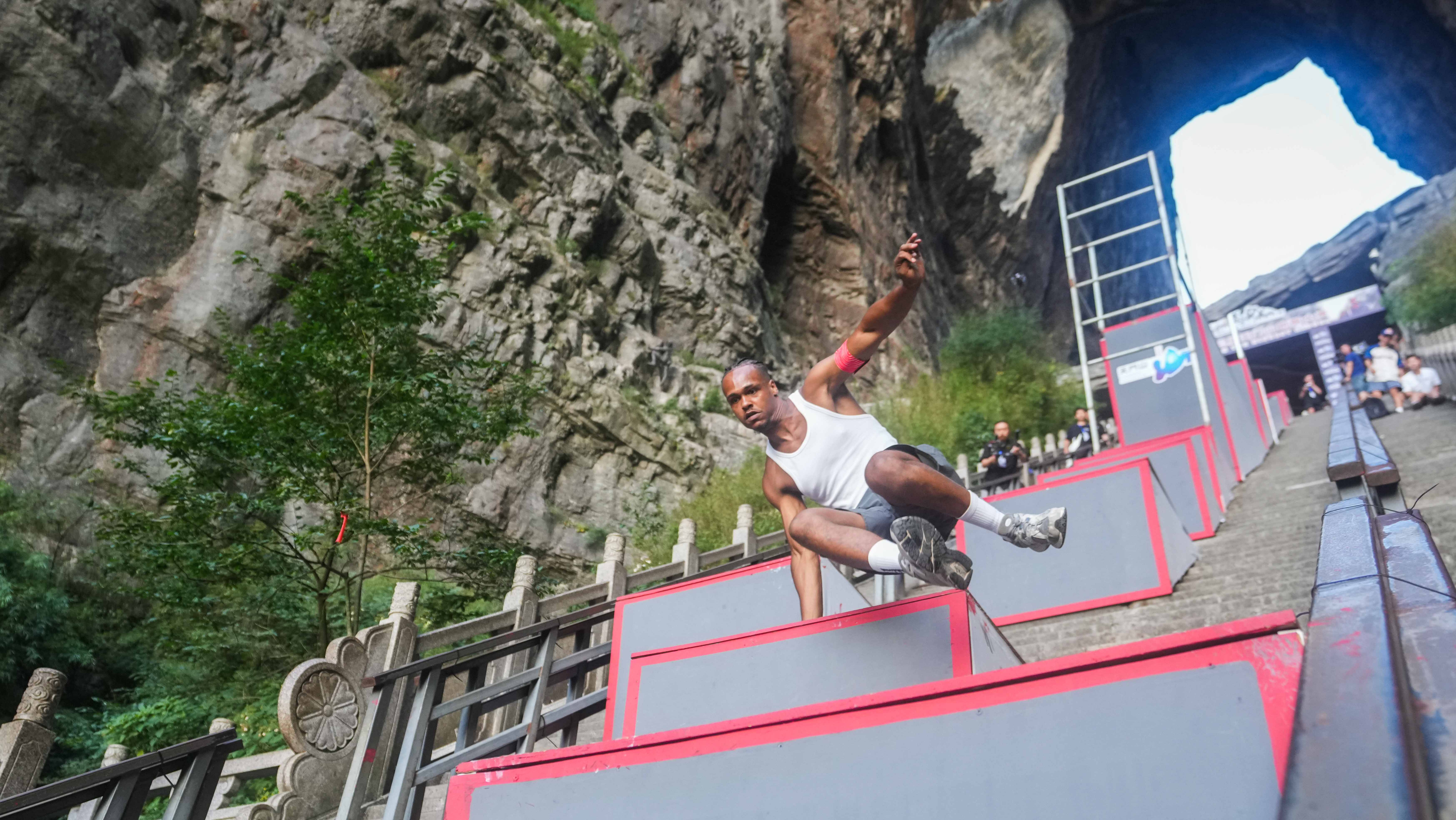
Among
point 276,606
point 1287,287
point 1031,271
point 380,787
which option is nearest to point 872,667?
point 380,787

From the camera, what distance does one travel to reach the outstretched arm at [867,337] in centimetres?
386

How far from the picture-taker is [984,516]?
406cm

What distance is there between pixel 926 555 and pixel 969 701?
111 cm

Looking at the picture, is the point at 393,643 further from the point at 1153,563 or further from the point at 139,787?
the point at 1153,563

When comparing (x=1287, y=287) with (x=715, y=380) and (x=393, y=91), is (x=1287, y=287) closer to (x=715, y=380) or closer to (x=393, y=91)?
(x=715, y=380)

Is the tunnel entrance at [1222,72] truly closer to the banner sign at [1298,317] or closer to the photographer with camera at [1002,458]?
the banner sign at [1298,317]

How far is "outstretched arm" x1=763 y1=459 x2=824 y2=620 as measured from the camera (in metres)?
4.44

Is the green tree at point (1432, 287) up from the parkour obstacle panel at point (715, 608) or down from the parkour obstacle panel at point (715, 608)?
up

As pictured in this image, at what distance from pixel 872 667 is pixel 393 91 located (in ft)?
56.5

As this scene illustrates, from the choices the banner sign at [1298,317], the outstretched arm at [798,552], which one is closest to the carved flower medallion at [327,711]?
the outstretched arm at [798,552]

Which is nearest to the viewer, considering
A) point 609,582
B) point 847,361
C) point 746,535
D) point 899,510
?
point 899,510

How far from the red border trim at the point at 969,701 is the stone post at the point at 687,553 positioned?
19.8ft

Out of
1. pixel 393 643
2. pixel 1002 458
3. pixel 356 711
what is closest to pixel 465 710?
pixel 356 711

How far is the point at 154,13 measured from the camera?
15.8 meters
